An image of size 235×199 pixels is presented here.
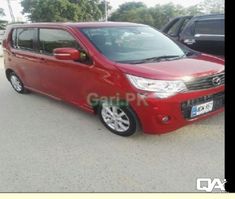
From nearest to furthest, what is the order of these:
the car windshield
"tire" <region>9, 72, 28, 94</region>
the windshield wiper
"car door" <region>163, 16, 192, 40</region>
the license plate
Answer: the license plate → the windshield wiper → the car windshield → "tire" <region>9, 72, 28, 94</region> → "car door" <region>163, 16, 192, 40</region>

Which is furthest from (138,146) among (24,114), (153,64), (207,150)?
(24,114)

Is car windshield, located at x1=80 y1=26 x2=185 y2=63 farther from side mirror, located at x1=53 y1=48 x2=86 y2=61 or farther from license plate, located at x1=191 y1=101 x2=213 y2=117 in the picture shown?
license plate, located at x1=191 y1=101 x2=213 y2=117

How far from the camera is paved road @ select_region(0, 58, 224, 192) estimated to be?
9.55ft

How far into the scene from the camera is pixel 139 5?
181ft

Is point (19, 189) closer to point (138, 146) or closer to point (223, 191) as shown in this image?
point (138, 146)

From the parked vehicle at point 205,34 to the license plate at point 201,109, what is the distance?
103 inches

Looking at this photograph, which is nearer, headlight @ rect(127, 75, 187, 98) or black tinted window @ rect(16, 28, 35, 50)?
headlight @ rect(127, 75, 187, 98)

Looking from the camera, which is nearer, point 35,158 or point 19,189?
point 19,189

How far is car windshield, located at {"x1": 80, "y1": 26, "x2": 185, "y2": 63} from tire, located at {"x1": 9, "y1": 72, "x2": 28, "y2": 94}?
2424 millimetres

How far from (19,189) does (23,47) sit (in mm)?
3299

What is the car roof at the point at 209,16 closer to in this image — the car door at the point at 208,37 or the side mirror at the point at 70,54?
the car door at the point at 208,37

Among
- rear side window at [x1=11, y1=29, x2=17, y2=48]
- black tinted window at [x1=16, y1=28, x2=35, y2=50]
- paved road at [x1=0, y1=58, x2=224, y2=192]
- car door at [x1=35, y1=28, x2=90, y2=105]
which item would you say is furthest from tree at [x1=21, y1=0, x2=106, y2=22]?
paved road at [x1=0, y1=58, x2=224, y2=192]

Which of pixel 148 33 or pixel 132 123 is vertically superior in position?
pixel 148 33
